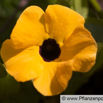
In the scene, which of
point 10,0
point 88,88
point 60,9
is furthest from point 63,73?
point 10,0

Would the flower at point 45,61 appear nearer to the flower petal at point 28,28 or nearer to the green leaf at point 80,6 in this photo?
the flower petal at point 28,28

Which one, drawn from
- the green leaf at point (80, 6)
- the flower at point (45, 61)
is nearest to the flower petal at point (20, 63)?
the flower at point (45, 61)

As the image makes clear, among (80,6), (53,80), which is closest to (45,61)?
(53,80)

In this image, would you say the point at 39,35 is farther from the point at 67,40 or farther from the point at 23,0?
the point at 23,0

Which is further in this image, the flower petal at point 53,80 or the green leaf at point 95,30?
the green leaf at point 95,30

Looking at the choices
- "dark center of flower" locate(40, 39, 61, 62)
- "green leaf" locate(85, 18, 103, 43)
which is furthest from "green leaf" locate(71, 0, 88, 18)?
"dark center of flower" locate(40, 39, 61, 62)

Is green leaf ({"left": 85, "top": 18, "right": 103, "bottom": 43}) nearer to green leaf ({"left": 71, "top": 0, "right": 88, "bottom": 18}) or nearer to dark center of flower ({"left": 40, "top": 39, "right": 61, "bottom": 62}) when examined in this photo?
green leaf ({"left": 71, "top": 0, "right": 88, "bottom": 18})

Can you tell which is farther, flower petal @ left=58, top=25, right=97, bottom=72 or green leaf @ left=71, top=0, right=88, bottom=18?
green leaf @ left=71, top=0, right=88, bottom=18
